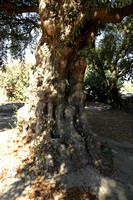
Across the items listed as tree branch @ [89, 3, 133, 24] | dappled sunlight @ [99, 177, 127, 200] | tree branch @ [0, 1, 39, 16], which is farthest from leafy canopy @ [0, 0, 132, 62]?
dappled sunlight @ [99, 177, 127, 200]

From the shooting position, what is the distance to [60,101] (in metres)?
3.89

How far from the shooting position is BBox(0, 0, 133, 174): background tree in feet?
10.3

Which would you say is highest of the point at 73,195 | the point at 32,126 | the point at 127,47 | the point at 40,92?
the point at 127,47

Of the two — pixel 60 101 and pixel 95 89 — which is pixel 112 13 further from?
pixel 95 89

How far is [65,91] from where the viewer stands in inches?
157

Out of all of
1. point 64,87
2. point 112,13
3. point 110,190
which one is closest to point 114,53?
point 112,13

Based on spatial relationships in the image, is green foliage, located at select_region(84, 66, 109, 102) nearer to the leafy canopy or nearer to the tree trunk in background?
the leafy canopy

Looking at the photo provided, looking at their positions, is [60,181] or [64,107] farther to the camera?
[64,107]

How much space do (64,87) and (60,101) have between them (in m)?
0.40

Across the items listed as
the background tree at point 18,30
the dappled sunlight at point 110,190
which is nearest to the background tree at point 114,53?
the background tree at point 18,30

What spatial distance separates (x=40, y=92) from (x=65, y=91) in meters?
0.69

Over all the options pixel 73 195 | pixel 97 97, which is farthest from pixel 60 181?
pixel 97 97

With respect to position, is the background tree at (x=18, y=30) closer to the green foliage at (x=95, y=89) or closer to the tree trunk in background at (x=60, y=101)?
the tree trunk in background at (x=60, y=101)

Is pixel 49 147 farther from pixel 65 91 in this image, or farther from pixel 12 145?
pixel 65 91
